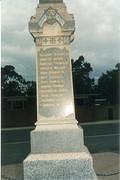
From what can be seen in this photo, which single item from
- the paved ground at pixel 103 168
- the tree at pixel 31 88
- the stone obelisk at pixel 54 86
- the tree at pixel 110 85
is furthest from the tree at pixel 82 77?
the stone obelisk at pixel 54 86

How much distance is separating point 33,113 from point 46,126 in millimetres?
34839

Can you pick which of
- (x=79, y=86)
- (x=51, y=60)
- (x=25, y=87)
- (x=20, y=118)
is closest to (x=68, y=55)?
(x=51, y=60)

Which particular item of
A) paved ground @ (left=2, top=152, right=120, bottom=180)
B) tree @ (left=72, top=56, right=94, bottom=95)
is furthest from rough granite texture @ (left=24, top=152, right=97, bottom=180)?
tree @ (left=72, top=56, right=94, bottom=95)

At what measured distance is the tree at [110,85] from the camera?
52875 millimetres

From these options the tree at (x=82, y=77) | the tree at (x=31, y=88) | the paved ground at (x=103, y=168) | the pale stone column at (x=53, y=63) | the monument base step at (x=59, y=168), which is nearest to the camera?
the monument base step at (x=59, y=168)

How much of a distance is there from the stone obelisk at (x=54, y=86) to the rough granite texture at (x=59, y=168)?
0.44ft

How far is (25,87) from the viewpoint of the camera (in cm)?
5556

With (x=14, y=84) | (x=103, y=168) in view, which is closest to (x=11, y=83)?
(x=14, y=84)

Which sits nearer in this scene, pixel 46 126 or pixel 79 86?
pixel 46 126

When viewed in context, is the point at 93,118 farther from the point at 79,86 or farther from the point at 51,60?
the point at 51,60


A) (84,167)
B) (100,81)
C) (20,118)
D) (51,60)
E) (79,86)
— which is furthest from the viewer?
(100,81)

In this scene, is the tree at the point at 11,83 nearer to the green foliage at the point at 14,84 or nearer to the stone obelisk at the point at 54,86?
the green foliage at the point at 14,84

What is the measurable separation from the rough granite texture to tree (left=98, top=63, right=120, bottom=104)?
4448 centimetres

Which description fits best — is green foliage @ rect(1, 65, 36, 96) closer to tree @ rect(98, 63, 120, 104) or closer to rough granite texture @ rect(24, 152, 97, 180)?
tree @ rect(98, 63, 120, 104)
